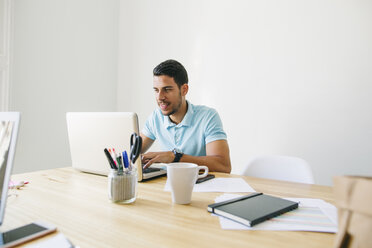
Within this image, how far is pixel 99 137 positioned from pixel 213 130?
761mm

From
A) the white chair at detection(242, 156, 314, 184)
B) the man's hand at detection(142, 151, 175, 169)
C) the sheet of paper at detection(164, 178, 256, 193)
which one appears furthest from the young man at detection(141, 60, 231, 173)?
the sheet of paper at detection(164, 178, 256, 193)

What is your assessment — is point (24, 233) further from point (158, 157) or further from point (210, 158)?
point (210, 158)

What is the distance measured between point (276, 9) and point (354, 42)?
0.62 m

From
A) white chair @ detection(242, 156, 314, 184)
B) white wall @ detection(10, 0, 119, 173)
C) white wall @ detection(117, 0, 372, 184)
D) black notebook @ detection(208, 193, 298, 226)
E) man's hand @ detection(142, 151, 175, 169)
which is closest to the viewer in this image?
black notebook @ detection(208, 193, 298, 226)

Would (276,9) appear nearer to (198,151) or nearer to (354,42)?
(354,42)

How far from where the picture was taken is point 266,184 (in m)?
0.98

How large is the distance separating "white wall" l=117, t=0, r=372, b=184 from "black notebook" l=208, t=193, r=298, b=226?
4.43 feet

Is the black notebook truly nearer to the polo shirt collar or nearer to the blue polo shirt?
the blue polo shirt

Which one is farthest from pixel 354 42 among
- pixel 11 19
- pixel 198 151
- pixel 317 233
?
pixel 11 19

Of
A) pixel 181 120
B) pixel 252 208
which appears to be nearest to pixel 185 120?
pixel 181 120

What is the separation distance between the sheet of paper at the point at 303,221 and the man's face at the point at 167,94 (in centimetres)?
106

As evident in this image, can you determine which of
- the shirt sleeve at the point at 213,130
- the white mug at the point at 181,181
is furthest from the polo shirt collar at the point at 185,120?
the white mug at the point at 181,181

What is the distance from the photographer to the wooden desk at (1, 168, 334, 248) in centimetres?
52

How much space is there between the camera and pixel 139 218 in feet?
2.08
